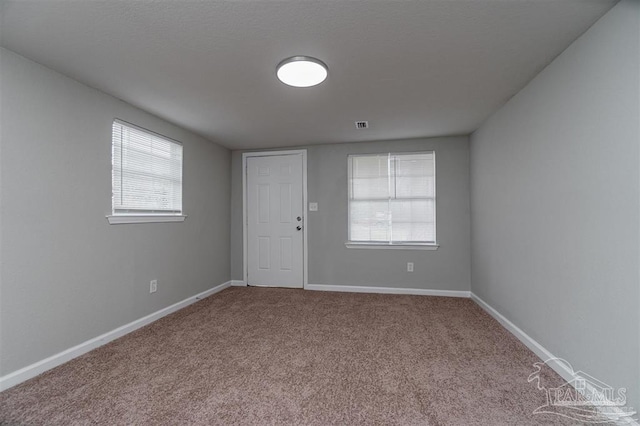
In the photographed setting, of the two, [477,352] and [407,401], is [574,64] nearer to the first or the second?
[477,352]

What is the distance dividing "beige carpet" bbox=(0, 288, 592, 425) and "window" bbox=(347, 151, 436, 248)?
133 cm

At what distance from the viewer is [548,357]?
2.14m

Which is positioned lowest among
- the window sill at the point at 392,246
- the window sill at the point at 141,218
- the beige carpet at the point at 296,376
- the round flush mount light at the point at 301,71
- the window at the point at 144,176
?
the beige carpet at the point at 296,376

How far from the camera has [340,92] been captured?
8.50ft

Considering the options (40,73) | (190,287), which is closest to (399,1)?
(40,73)

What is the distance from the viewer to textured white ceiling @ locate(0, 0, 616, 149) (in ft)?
5.15

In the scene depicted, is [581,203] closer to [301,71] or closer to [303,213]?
[301,71]

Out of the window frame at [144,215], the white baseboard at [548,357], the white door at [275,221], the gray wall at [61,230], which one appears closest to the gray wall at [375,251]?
the white door at [275,221]

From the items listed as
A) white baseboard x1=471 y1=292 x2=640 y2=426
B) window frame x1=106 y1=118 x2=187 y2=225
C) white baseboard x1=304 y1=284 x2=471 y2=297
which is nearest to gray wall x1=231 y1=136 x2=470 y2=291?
white baseboard x1=304 y1=284 x2=471 y2=297

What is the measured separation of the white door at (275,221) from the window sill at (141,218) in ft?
4.30

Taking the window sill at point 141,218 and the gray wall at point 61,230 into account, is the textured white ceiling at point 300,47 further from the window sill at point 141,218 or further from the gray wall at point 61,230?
the window sill at point 141,218

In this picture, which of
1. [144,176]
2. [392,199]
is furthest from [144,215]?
[392,199]

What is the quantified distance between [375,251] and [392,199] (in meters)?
0.80

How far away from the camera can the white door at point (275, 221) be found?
455cm
